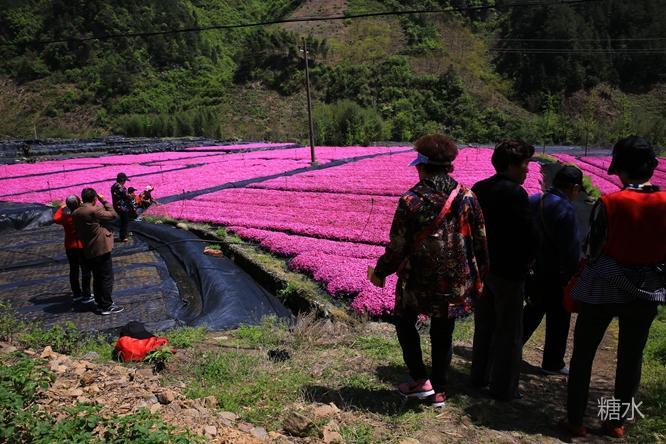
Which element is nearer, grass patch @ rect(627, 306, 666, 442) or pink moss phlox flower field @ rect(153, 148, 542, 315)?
grass patch @ rect(627, 306, 666, 442)

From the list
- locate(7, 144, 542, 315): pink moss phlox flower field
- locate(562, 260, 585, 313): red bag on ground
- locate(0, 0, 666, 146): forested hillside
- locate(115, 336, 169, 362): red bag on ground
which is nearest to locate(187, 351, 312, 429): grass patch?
locate(115, 336, 169, 362): red bag on ground

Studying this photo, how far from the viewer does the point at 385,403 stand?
3.88m

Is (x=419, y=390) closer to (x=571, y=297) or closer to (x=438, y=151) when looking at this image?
(x=571, y=297)

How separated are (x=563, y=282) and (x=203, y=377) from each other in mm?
3422

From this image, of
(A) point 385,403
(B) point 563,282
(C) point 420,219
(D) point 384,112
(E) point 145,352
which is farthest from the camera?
(D) point 384,112

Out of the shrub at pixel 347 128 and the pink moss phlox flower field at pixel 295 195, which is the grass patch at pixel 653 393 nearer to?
the pink moss phlox flower field at pixel 295 195

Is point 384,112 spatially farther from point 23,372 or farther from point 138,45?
point 23,372

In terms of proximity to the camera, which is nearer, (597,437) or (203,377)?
(597,437)

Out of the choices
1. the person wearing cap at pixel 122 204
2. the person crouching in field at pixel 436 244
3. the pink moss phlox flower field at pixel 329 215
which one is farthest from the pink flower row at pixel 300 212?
the person crouching in field at pixel 436 244

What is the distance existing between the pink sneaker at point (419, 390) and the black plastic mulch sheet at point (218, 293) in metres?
3.41

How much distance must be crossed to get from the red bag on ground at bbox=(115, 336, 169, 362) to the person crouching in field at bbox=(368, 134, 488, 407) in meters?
2.91

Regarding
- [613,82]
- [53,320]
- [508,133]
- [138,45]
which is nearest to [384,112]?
[508,133]

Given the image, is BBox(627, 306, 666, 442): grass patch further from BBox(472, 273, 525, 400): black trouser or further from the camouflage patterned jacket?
the camouflage patterned jacket

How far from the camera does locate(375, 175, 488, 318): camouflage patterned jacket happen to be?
338 cm
